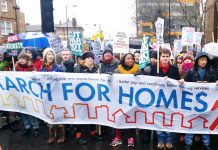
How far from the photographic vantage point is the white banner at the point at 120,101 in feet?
17.7

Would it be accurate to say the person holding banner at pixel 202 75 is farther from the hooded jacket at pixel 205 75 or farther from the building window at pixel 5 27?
the building window at pixel 5 27

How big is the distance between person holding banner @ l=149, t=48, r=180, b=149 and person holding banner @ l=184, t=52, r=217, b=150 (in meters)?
0.27

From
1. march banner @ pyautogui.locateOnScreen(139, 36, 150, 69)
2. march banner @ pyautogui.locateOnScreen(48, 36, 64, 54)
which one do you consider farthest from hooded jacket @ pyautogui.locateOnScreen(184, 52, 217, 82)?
march banner @ pyautogui.locateOnScreen(48, 36, 64, 54)

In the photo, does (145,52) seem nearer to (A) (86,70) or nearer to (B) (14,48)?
(A) (86,70)

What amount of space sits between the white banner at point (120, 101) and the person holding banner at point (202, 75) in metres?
0.22

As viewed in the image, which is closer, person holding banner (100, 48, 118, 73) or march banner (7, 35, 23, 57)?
person holding banner (100, 48, 118, 73)

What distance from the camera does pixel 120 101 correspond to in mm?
5703

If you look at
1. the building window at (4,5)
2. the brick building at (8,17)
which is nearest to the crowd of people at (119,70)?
the brick building at (8,17)

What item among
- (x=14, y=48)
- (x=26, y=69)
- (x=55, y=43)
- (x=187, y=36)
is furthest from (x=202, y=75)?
(x=187, y=36)

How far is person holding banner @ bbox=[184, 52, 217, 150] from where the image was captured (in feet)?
18.3

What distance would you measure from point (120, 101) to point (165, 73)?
967mm

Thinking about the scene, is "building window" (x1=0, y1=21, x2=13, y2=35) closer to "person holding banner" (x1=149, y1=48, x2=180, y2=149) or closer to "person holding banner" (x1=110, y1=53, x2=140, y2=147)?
"person holding banner" (x1=110, y1=53, x2=140, y2=147)

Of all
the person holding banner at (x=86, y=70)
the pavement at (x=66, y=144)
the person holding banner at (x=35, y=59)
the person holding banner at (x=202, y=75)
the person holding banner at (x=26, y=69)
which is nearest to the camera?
the person holding banner at (x=202, y=75)

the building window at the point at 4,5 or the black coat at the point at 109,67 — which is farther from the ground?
the building window at the point at 4,5
